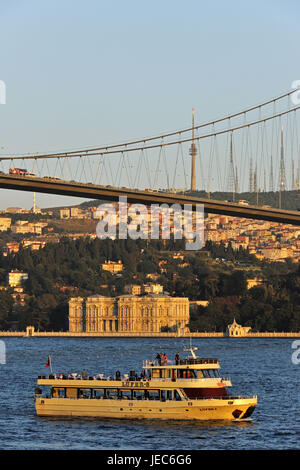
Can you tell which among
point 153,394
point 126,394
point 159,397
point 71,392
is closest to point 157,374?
point 153,394

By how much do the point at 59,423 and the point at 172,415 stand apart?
3.37 metres

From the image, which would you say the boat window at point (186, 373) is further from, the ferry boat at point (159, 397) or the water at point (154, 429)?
the water at point (154, 429)

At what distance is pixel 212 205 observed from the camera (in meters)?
70.2

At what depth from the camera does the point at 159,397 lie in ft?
134

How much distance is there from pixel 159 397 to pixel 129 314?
391 feet

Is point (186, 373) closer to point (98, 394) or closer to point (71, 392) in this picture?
point (71, 392)

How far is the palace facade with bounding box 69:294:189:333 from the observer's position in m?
158

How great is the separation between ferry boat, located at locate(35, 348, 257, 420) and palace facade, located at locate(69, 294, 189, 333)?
115m

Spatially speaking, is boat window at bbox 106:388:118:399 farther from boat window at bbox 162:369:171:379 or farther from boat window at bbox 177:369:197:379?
boat window at bbox 177:369:197:379

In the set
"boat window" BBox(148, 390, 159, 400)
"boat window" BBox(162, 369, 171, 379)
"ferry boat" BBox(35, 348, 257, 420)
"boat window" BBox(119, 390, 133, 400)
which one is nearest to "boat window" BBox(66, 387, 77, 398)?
"ferry boat" BBox(35, 348, 257, 420)

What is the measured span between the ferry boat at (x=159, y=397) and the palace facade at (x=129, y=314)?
115 m

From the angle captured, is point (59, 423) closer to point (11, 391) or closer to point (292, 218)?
point (11, 391)

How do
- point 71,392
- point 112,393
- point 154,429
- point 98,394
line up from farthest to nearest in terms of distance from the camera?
point 112,393 < point 98,394 < point 71,392 < point 154,429
